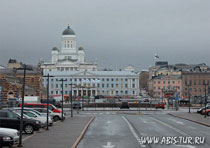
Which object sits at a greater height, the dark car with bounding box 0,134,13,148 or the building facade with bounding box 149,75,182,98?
the building facade with bounding box 149,75,182,98

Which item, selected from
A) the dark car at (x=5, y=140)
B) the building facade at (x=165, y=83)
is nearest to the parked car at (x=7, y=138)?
the dark car at (x=5, y=140)

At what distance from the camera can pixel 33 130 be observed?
26906mm

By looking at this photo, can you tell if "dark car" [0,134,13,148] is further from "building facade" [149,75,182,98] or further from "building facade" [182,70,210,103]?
"building facade" [149,75,182,98]

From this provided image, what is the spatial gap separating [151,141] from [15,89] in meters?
41.6

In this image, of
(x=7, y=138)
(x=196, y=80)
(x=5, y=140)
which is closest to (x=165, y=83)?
(x=196, y=80)

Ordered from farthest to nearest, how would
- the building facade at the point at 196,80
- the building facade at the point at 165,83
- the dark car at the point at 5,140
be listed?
1. the building facade at the point at 165,83
2. the building facade at the point at 196,80
3. the dark car at the point at 5,140

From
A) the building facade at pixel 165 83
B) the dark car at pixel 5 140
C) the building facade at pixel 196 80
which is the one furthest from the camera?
the building facade at pixel 165 83

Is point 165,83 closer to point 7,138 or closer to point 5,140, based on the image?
point 7,138

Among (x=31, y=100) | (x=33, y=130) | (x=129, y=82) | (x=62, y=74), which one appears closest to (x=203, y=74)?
A: (x=129, y=82)

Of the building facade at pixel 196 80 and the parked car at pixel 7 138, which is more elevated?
the building facade at pixel 196 80

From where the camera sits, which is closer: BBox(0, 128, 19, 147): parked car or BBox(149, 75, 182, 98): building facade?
BBox(0, 128, 19, 147): parked car

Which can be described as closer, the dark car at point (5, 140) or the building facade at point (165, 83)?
the dark car at point (5, 140)

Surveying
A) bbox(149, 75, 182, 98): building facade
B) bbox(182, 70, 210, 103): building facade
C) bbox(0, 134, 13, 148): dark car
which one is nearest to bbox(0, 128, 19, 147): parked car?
bbox(0, 134, 13, 148): dark car

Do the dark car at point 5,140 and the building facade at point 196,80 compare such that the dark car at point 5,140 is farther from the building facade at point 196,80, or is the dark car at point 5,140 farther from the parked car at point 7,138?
the building facade at point 196,80
